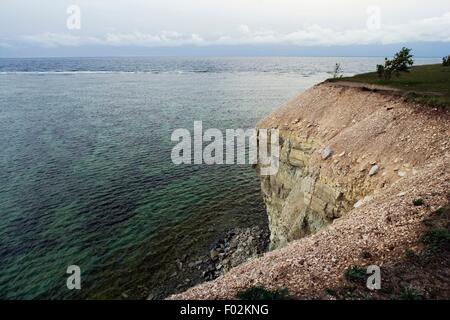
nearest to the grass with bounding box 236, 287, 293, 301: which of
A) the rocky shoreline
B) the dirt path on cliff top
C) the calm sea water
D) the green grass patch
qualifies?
the dirt path on cliff top

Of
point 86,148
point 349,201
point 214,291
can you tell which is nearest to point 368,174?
point 349,201

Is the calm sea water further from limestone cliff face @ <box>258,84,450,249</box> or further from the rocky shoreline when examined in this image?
limestone cliff face @ <box>258,84,450,249</box>

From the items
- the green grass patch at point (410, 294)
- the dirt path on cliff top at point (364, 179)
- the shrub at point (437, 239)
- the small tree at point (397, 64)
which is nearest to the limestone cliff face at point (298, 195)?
the dirt path on cliff top at point (364, 179)

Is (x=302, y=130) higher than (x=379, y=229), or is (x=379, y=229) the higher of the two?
(x=302, y=130)

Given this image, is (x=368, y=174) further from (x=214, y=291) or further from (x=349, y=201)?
(x=214, y=291)

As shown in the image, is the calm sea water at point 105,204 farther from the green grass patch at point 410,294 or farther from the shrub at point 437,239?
the shrub at point 437,239

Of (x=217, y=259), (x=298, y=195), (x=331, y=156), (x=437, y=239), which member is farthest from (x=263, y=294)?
(x=217, y=259)
